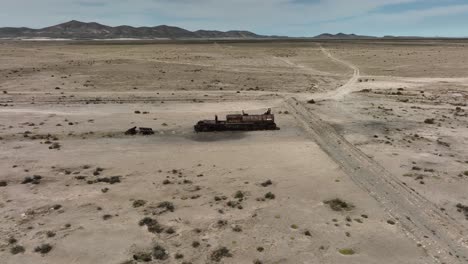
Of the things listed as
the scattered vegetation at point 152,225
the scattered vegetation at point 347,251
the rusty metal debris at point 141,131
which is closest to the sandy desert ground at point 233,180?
the scattered vegetation at point 347,251

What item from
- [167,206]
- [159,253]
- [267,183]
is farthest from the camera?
[267,183]

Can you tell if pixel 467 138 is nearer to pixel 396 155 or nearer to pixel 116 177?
pixel 396 155

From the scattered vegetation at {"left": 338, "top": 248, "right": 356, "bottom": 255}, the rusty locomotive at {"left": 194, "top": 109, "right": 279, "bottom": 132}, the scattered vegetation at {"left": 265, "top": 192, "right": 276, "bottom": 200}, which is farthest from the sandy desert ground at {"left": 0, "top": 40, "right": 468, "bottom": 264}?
the rusty locomotive at {"left": 194, "top": 109, "right": 279, "bottom": 132}

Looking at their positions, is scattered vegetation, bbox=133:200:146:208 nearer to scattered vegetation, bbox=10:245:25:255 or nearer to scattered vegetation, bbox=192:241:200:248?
scattered vegetation, bbox=192:241:200:248

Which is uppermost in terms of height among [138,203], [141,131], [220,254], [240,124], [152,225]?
[240,124]

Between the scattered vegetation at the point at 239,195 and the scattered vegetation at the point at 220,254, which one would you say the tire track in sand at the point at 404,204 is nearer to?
the scattered vegetation at the point at 239,195

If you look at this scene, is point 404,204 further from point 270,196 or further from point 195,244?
point 195,244

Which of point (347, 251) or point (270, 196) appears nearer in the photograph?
point (347, 251)

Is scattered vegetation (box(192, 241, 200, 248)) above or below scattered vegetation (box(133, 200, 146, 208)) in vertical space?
below

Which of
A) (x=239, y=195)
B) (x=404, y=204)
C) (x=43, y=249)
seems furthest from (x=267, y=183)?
(x=43, y=249)
